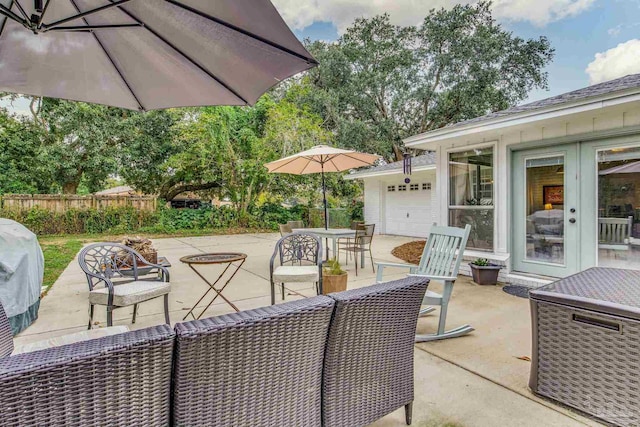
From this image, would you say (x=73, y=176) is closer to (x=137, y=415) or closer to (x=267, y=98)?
(x=267, y=98)

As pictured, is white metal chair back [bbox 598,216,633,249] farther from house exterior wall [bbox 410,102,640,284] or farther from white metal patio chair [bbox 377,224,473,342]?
white metal patio chair [bbox 377,224,473,342]

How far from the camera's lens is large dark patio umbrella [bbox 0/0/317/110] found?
89.4 inches

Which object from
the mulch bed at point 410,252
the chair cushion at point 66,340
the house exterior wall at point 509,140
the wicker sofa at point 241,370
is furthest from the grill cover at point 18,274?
the mulch bed at point 410,252

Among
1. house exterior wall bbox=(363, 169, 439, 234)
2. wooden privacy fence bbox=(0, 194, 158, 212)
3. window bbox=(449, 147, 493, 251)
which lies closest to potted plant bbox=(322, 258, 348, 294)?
window bbox=(449, 147, 493, 251)

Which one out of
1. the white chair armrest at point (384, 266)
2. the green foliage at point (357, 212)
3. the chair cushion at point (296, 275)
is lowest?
the chair cushion at point (296, 275)

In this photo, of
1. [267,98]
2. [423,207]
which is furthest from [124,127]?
[423,207]

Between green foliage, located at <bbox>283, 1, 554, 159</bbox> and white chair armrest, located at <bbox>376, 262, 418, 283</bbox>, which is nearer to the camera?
white chair armrest, located at <bbox>376, 262, 418, 283</bbox>

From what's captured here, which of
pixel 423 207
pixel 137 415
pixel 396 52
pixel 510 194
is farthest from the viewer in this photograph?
pixel 396 52

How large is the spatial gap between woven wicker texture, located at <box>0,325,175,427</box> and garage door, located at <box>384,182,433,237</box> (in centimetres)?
1039

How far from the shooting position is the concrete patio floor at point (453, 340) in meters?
2.07

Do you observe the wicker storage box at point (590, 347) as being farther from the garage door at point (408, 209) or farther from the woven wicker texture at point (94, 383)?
the garage door at point (408, 209)

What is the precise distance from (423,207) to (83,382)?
1104cm

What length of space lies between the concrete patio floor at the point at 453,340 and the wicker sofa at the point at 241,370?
629 millimetres

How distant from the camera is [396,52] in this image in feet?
54.4
